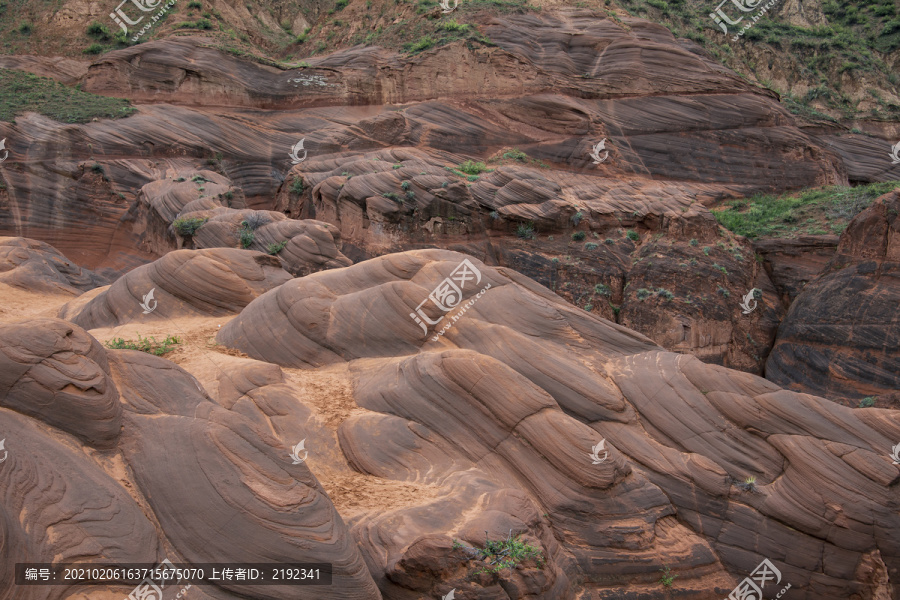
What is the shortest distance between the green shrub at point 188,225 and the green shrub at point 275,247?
344 centimetres

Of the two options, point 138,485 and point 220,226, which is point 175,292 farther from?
point 138,485

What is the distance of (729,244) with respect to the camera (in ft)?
92.7

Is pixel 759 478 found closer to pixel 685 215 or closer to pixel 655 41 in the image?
pixel 685 215

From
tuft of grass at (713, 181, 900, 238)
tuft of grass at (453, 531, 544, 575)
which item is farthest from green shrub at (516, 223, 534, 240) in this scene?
tuft of grass at (453, 531, 544, 575)

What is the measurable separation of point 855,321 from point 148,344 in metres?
21.0

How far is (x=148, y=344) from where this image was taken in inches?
512

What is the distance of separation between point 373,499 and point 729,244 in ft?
76.9

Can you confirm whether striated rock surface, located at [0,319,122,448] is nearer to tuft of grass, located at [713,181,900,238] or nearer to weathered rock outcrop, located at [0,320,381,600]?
weathered rock outcrop, located at [0,320,381,600]

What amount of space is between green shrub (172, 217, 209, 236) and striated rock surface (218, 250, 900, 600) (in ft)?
34.1

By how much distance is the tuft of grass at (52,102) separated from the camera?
99.0 ft

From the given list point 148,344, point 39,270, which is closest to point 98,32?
point 39,270

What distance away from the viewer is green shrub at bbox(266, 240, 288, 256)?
805 inches

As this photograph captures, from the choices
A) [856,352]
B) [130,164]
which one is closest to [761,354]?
[856,352]

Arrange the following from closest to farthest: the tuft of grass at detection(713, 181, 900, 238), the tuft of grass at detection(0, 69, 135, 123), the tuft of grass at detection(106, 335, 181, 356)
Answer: the tuft of grass at detection(106, 335, 181, 356), the tuft of grass at detection(713, 181, 900, 238), the tuft of grass at detection(0, 69, 135, 123)
